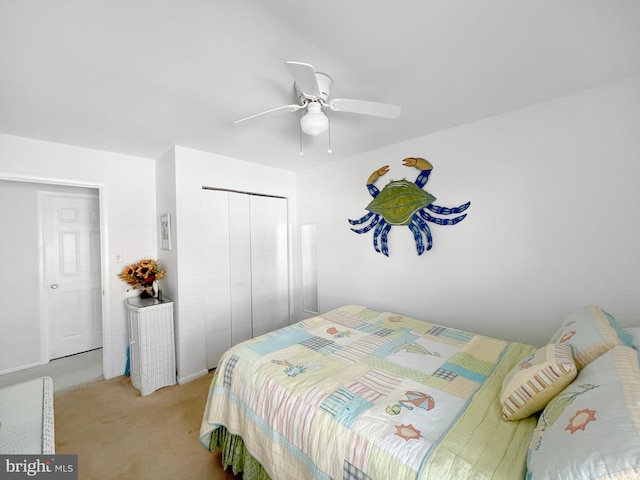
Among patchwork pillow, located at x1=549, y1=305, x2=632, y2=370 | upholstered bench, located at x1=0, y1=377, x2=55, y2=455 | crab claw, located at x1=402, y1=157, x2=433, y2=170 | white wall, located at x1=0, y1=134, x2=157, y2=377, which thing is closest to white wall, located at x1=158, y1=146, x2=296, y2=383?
white wall, located at x1=0, y1=134, x2=157, y2=377

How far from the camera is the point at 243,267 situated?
3312mm

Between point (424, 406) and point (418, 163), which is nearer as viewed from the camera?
point (424, 406)

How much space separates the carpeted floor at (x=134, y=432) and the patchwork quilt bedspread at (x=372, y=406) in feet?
0.87

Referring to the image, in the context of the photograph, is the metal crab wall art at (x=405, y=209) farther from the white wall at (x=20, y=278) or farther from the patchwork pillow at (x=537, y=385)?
the white wall at (x=20, y=278)

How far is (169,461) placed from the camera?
1.77m

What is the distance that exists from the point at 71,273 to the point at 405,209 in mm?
4180

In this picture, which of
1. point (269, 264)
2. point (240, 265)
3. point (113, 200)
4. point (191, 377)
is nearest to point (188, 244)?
point (240, 265)

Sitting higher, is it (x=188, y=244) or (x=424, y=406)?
(x=188, y=244)

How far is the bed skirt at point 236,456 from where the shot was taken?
147 centimetres

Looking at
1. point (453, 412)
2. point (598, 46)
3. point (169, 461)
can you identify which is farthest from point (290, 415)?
point (598, 46)

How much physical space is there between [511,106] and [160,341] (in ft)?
12.3

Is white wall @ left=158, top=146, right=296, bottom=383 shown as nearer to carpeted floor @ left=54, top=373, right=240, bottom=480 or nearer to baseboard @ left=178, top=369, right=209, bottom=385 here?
baseboard @ left=178, top=369, right=209, bottom=385

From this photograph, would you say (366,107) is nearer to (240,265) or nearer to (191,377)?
(240,265)

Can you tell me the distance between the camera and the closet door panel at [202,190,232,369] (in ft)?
9.77
